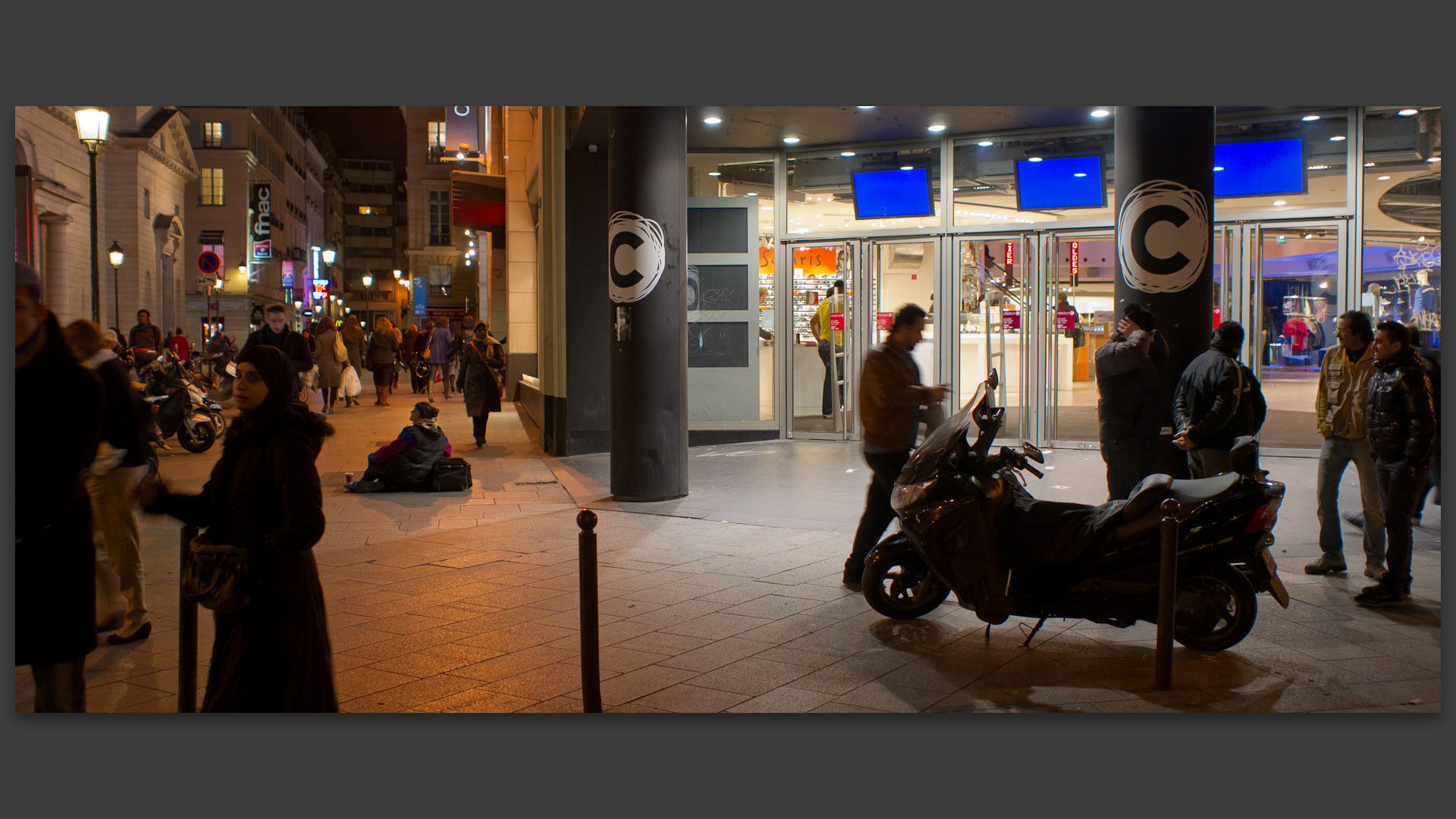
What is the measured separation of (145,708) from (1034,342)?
11513 mm

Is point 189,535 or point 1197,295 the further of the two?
point 1197,295

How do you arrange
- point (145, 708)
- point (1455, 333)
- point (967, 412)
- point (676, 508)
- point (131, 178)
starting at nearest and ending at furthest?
point (145, 708)
point (967, 412)
point (1455, 333)
point (676, 508)
point (131, 178)

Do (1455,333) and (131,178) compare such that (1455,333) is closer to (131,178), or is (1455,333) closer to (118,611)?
(118,611)

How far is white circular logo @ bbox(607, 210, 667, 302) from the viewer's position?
10.1 meters

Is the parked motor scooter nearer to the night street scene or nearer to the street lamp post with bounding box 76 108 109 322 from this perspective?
the night street scene

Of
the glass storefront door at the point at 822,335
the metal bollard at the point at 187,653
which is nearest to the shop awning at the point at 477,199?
the glass storefront door at the point at 822,335

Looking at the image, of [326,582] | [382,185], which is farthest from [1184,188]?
[382,185]

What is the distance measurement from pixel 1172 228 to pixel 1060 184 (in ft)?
22.7

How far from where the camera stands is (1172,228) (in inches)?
292

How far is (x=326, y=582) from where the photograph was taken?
734 cm

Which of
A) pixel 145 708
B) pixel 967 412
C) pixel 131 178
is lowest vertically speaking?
pixel 145 708

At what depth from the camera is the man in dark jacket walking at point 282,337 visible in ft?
38.1

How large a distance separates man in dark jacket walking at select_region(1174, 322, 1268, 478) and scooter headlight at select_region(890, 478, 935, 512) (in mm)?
2165

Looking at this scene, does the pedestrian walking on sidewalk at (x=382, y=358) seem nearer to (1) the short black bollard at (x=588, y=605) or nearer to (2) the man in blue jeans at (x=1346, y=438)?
(2) the man in blue jeans at (x=1346, y=438)
